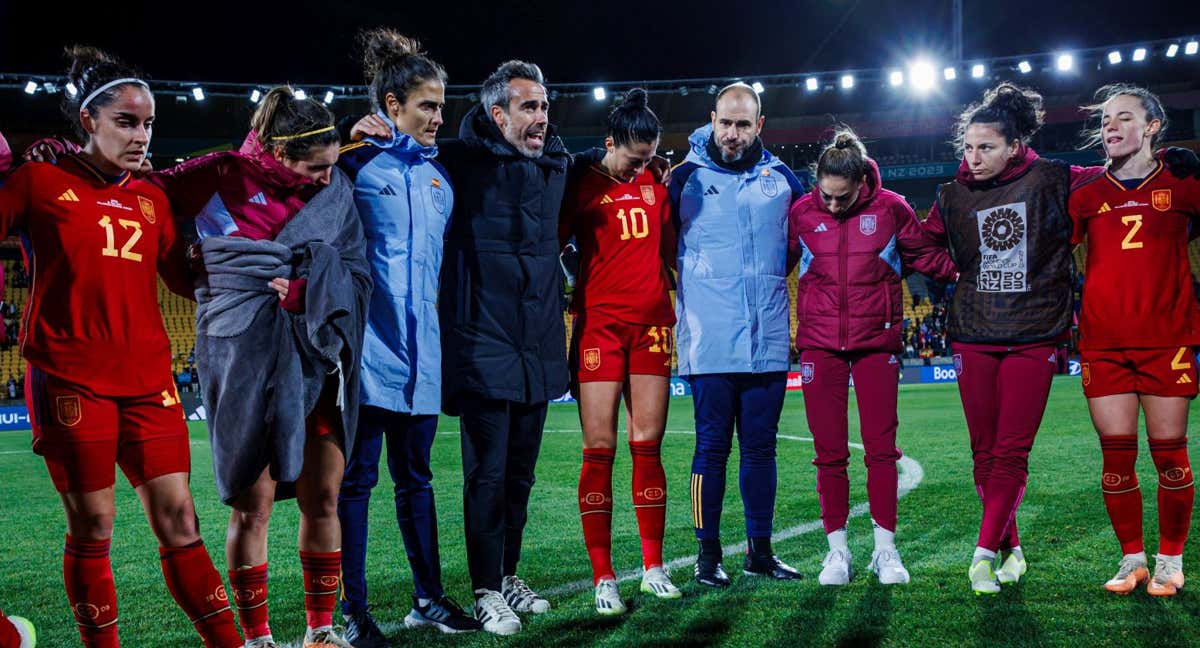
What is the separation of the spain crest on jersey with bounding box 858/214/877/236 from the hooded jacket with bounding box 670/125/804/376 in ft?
1.21

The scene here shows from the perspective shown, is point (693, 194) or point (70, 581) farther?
point (693, 194)

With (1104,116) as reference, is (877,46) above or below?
above

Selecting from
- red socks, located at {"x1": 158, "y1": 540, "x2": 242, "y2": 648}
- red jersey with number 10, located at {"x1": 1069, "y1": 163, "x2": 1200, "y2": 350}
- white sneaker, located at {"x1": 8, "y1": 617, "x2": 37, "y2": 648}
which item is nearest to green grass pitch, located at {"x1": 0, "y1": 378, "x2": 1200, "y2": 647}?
white sneaker, located at {"x1": 8, "y1": 617, "x2": 37, "y2": 648}

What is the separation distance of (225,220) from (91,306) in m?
0.50

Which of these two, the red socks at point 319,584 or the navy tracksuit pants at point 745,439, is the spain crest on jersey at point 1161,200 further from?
the red socks at point 319,584

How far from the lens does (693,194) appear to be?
14.2 feet

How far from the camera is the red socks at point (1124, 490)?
3920 millimetres

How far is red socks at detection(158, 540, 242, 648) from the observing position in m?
2.91

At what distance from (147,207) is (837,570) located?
3.21 metres

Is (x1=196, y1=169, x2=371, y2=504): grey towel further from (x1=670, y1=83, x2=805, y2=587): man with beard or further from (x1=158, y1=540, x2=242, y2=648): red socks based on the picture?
(x1=670, y1=83, x2=805, y2=587): man with beard

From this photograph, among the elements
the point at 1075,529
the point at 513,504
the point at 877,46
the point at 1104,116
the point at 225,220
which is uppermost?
the point at 877,46

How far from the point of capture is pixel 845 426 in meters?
4.34

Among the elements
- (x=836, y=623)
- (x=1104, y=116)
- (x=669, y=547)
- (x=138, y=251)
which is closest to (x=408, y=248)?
(x=138, y=251)

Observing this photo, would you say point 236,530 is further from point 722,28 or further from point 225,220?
point 722,28
